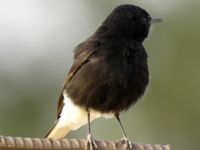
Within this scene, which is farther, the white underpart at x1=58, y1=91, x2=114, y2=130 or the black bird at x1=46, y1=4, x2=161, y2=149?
the white underpart at x1=58, y1=91, x2=114, y2=130

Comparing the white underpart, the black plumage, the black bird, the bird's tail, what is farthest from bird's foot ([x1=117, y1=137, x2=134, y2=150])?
the bird's tail

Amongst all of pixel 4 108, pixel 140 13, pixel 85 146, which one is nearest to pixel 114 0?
pixel 4 108

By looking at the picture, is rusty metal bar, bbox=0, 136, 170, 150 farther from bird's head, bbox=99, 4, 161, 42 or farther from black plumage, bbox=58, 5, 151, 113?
bird's head, bbox=99, 4, 161, 42

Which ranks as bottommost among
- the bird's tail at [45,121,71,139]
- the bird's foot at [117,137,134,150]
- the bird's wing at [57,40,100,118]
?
the bird's tail at [45,121,71,139]

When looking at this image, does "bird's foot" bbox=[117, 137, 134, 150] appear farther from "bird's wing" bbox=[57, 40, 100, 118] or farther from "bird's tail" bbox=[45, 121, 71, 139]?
"bird's tail" bbox=[45, 121, 71, 139]

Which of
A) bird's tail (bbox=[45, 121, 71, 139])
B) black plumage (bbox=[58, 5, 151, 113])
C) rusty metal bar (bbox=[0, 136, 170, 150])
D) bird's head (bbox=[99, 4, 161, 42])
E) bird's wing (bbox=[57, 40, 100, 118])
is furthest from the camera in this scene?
bird's head (bbox=[99, 4, 161, 42])

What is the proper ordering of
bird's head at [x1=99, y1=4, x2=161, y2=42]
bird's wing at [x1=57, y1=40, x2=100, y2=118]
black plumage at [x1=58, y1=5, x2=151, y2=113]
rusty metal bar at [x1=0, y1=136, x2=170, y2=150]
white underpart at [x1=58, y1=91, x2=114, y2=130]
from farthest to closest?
bird's head at [x1=99, y1=4, x2=161, y2=42] → white underpart at [x1=58, y1=91, x2=114, y2=130] → bird's wing at [x1=57, y1=40, x2=100, y2=118] → black plumage at [x1=58, y1=5, x2=151, y2=113] → rusty metal bar at [x1=0, y1=136, x2=170, y2=150]

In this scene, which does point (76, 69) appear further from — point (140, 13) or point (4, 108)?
point (4, 108)

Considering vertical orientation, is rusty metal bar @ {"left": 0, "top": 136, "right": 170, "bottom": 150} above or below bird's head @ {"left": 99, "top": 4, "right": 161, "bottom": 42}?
above

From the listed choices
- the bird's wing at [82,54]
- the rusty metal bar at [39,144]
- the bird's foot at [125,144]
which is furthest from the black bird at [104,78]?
the rusty metal bar at [39,144]
